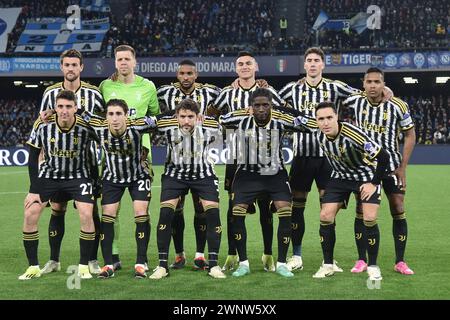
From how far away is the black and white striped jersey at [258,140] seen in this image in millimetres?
7199

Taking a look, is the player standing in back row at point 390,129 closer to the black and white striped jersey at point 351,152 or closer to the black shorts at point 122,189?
the black and white striped jersey at point 351,152

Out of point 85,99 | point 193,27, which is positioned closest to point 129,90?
point 85,99

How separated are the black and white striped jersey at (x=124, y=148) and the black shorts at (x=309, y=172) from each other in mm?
1627

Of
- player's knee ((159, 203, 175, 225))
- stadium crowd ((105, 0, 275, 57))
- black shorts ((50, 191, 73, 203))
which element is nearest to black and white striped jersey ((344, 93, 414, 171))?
player's knee ((159, 203, 175, 225))

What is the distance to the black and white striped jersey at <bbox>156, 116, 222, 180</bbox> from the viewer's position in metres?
7.18

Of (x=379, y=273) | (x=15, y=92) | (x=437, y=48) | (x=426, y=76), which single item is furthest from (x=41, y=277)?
(x=15, y=92)

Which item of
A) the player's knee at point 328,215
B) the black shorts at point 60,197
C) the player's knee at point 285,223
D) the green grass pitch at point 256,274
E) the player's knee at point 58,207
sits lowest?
the green grass pitch at point 256,274

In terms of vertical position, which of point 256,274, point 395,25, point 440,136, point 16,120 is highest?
point 395,25

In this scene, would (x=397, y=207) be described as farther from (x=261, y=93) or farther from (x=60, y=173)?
(x=60, y=173)

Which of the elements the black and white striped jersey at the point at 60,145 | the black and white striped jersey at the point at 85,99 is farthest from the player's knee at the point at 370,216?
the black and white striped jersey at the point at 85,99

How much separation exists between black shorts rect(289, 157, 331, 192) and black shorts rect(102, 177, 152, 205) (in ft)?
5.20

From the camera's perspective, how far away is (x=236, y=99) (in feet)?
24.9

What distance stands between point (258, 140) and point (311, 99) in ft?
2.79

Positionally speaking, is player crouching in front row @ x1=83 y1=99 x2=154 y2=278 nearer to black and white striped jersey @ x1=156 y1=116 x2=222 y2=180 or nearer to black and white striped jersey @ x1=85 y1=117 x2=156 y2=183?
black and white striped jersey @ x1=85 y1=117 x2=156 y2=183
